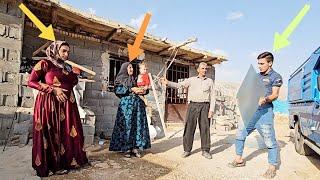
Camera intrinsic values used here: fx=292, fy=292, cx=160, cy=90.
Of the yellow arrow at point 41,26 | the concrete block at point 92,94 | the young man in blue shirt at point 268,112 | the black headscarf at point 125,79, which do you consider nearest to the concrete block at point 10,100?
the yellow arrow at point 41,26

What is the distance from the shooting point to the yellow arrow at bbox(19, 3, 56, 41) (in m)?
6.36

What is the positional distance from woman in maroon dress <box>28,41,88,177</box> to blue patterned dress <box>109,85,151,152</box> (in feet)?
3.40

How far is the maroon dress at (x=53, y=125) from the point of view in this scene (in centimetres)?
370

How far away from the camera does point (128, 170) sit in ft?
14.1

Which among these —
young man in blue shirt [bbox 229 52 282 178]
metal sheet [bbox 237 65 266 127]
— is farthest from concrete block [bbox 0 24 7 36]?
young man in blue shirt [bbox 229 52 282 178]

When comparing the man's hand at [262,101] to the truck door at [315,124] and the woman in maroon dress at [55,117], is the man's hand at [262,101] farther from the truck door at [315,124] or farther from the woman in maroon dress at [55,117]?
the woman in maroon dress at [55,117]

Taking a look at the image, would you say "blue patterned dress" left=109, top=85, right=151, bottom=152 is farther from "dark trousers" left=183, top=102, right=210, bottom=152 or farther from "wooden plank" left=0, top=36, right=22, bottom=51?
"wooden plank" left=0, top=36, right=22, bottom=51

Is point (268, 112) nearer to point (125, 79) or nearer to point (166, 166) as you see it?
point (166, 166)

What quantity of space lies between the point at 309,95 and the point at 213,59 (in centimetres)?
763

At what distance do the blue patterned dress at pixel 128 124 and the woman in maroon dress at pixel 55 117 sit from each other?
104 centimetres

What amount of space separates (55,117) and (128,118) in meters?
1.50

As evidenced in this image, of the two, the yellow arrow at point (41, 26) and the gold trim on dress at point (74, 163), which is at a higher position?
the yellow arrow at point (41, 26)

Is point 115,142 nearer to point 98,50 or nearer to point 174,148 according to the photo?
point 174,148

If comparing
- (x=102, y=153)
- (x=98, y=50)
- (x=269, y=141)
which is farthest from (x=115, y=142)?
(x=98, y=50)
